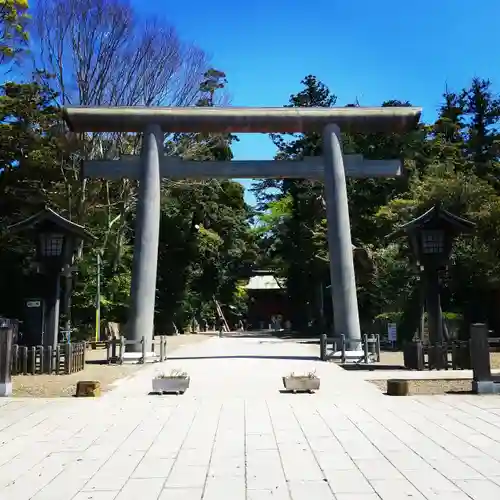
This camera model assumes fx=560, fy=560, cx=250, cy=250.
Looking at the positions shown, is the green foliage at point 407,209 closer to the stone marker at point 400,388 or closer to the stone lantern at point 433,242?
the stone lantern at point 433,242

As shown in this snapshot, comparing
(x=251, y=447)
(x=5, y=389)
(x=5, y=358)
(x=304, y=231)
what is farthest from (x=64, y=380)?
(x=304, y=231)

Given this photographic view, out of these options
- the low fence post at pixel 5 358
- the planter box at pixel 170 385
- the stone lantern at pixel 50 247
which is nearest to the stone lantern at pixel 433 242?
the planter box at pixel 170 385

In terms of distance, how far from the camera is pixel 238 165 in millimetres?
20109

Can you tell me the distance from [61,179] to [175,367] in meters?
17.2

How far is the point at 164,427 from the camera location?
25.9 ft

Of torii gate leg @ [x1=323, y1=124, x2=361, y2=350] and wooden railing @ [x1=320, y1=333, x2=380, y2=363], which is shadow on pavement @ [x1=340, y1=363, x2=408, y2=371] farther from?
torii gate leg @ [x1=323, y1=124, x2=361, y2=350]

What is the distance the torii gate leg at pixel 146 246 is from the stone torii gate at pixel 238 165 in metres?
0.03

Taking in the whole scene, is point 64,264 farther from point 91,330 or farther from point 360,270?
point 360,270

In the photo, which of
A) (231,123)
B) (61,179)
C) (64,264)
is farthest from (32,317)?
(61,179)

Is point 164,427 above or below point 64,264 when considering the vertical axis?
below

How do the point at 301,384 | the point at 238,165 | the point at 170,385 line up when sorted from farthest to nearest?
1. the point at 238,165
2. the point at 301,384
3. the point at 170,385

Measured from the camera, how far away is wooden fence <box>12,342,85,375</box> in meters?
14.5

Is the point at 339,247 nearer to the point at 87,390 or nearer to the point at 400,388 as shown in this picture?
the point at 400,388

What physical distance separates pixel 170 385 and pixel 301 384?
104 inches
